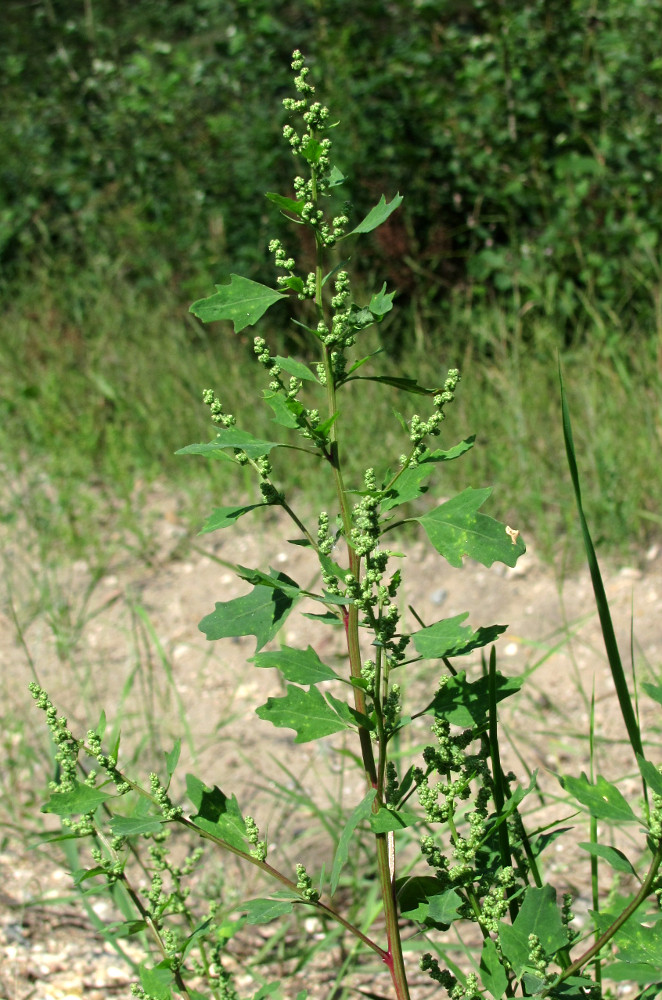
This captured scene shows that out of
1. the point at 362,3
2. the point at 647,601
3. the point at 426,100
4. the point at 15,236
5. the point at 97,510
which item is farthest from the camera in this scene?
the point at 15,236

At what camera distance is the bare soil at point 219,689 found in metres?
2.18

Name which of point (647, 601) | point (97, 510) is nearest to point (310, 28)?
point (97, 510)

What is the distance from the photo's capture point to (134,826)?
1.07 meters

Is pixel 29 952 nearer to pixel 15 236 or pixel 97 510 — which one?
pixel 97 510

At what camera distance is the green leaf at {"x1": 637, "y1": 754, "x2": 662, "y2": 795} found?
0.94m

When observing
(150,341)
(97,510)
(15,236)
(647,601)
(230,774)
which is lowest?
(230,774)

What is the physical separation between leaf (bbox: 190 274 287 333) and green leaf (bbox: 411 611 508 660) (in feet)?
1.34

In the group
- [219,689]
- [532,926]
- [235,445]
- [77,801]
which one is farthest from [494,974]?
[219,689]

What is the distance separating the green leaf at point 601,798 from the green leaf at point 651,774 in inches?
1.6

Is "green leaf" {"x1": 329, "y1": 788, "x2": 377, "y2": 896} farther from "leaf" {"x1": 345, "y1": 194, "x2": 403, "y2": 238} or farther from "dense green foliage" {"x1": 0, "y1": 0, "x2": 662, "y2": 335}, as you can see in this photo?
"dense green foliage" {"x1": 0, "y1": 0, "x2": 662, "y2": 335}

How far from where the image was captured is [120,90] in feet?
21.7

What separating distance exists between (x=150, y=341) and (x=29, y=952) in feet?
11.7

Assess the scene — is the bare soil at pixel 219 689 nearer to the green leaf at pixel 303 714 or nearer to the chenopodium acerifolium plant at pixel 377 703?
the chenopodium acerifolium plant at pixel 377 703

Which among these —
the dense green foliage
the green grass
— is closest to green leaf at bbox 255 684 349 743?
the green grass
